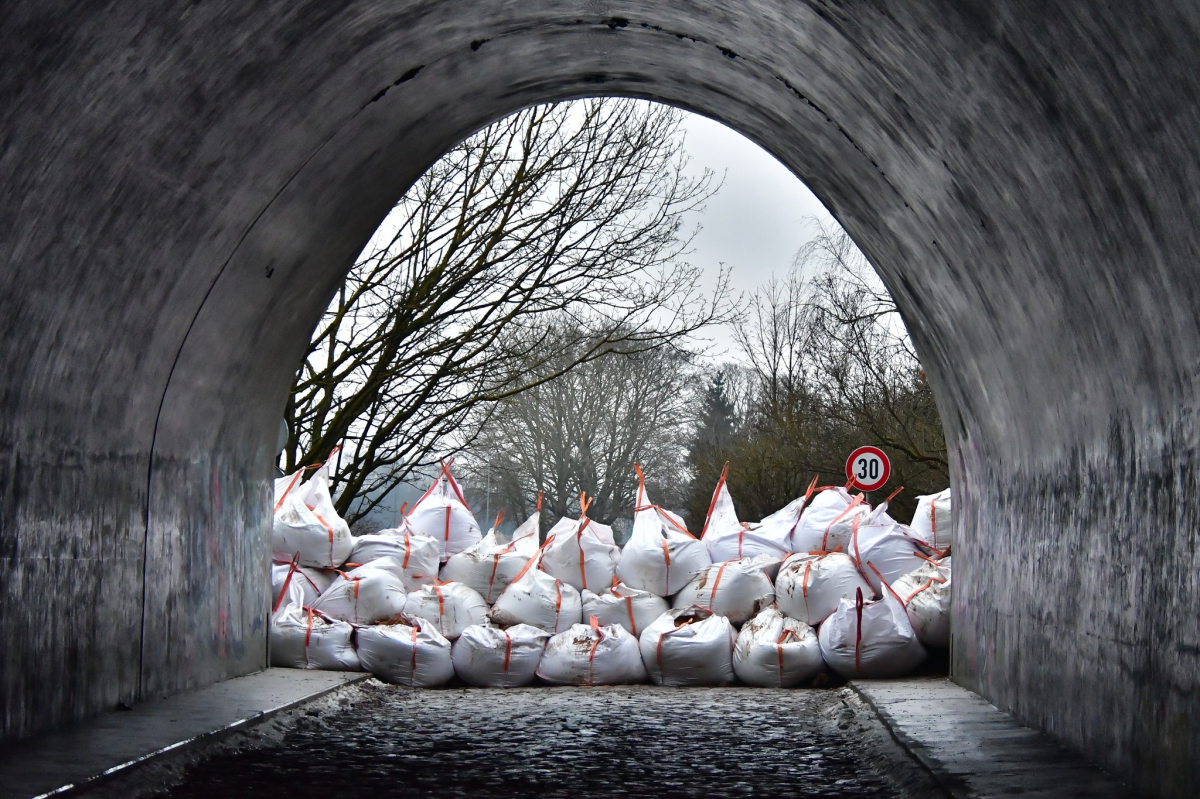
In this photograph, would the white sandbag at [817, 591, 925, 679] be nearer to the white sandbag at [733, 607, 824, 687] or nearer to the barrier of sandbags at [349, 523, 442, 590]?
the white sandbag at [733, 607, 824, 687]

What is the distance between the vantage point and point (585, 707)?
8180 mm

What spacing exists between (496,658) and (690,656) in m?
1.43

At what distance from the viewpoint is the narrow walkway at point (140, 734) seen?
15.5 feet

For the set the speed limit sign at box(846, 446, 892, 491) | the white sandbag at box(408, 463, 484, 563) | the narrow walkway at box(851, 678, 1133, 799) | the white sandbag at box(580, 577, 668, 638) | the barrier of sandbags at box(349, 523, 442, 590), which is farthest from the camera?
the speed limit sign at box(846, 446, 892, 491)

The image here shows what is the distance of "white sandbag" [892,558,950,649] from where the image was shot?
9.27m

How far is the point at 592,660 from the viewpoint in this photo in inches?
371

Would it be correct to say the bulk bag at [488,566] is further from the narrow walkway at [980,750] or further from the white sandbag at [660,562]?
the narrow walkway at [980,750]

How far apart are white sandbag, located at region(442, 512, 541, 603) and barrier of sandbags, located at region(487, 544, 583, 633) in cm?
38

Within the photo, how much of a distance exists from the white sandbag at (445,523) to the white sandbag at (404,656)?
5.27 feet

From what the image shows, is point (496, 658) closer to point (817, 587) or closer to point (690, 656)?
point (690, 656)

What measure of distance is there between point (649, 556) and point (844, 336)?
631 inches

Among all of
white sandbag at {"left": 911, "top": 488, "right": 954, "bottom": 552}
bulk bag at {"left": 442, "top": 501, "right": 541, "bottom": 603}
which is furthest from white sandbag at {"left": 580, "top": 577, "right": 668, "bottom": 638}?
white sandbag at {"left": 911, "top": 488, "right": 954, "bottom": 552}

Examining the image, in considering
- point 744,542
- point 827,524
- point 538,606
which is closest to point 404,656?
point 538,606

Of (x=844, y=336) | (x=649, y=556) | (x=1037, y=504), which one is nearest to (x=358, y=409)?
(x=649, y=556)
